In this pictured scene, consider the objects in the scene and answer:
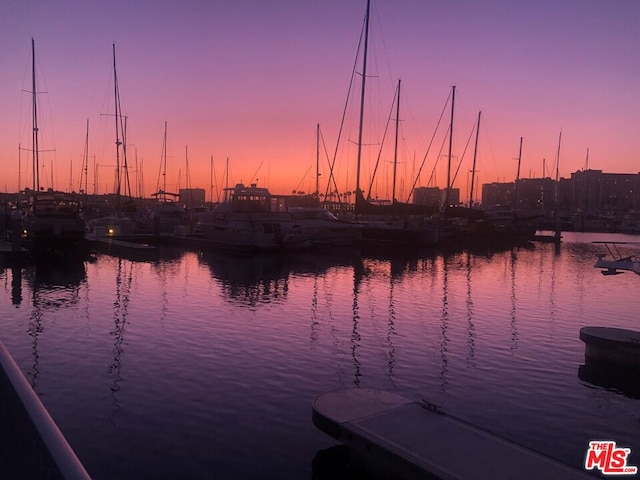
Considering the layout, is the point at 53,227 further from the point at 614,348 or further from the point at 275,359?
the point at 614,348

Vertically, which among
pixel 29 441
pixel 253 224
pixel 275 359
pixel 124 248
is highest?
pixel 29 441

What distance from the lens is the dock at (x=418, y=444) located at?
21.7 ft

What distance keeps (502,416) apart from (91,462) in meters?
6.79

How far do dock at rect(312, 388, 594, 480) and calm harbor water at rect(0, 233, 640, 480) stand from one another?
785 mm

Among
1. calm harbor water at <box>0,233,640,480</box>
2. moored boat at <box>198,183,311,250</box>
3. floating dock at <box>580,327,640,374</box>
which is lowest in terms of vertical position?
calm harbor water at <box>0,233,640,480</box>

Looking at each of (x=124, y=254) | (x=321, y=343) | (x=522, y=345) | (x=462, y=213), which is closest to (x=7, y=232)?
(x=124, y=254)

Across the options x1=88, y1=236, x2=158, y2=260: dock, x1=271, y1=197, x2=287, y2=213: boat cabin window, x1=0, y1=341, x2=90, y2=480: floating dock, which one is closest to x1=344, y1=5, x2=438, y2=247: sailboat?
x1=271, y1=197, x2=287, y2=213: boat cabin window

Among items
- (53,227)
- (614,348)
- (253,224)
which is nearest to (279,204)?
(253,224)

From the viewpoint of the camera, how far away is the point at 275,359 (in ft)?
43.4

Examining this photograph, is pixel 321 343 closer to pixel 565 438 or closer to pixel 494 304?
pixel 565 438

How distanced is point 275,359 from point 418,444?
645 centimetres

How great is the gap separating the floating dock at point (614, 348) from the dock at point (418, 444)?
6876 millimetres

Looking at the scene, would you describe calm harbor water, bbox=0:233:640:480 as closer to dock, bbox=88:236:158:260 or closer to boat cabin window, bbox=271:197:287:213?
dock, bbox=88:236:158:260

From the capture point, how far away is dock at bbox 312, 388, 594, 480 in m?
6.61
